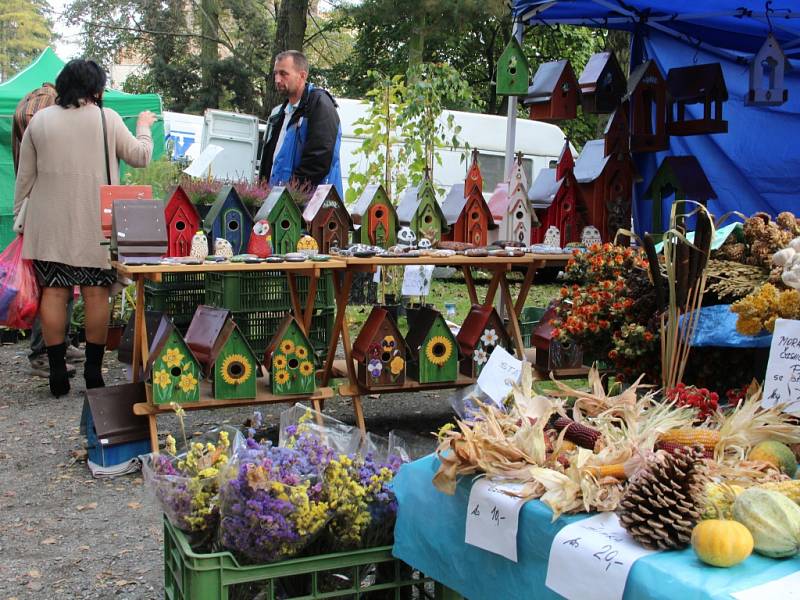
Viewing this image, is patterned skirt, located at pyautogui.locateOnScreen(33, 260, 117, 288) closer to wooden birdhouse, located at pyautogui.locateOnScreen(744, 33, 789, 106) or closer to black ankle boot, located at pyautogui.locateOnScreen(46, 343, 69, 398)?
black ankle boot, located at pyautogui.locateOnScreen(46, 343, 69, 398)

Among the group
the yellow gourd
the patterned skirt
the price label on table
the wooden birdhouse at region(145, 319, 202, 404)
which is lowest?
the wooden birdhouse at region(145, 319, 202, 404)

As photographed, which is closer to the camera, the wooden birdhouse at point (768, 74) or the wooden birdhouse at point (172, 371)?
the wooden birdhouse at point (172, 371)

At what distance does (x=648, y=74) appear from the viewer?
15.8 ft

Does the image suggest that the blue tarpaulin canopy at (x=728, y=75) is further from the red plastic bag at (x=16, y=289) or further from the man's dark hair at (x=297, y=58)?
the red plastic bag at (x=16, y=289)

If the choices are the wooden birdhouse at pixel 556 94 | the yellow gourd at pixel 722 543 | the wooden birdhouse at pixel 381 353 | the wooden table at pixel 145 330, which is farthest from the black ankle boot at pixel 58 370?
the yellow gourd at pixel 722 543

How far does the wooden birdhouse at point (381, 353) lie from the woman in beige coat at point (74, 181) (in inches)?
62.6

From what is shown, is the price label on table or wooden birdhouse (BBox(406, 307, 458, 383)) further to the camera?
wooden birdhouse (BBox(406, 307, 458, 383))

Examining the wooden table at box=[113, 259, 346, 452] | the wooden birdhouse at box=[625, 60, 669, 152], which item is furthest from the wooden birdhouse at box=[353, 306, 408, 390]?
the wooden birdhouse at box=[625, 60, 669, 152]

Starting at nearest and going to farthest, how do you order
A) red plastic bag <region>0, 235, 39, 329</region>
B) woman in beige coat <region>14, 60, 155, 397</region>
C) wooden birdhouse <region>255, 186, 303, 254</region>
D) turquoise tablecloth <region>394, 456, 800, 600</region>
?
1. turquoise tablecloth <region>394, 456, 800, 600</region>
2. wooden birdhouse <region>255, 186, 303, 254</region>
3. woman in beige coat <region>14, 60, 155, 397</region>
4. red plastic bag <region>0, 235, 39, 329</region>

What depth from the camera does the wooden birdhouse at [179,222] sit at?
4363 mm

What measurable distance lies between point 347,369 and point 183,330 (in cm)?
141

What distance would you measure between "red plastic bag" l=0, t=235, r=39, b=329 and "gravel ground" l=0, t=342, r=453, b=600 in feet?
1.63

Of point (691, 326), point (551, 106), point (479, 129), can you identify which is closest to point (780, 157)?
point (551, 106)

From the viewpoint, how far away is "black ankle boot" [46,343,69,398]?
5.34 metres
